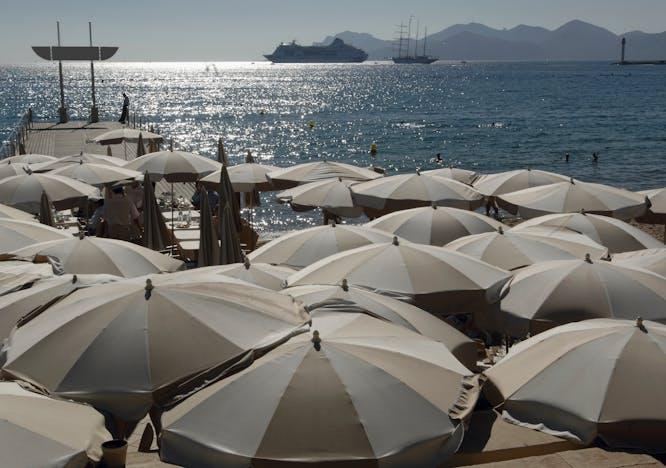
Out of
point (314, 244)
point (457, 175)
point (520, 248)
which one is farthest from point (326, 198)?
point (457, 175)

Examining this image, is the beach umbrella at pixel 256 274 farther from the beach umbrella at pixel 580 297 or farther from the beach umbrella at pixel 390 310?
the beach umbrella at pixel 580 297

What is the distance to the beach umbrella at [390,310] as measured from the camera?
6.99 meters

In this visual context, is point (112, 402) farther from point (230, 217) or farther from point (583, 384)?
point (230, 217)

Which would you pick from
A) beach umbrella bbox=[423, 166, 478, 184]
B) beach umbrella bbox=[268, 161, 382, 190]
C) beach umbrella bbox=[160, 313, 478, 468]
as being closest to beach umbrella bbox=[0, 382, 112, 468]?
beach umbrella bbox=[160, 313, 478, 468]

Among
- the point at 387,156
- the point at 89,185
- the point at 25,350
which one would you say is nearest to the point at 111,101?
the point at 387,156

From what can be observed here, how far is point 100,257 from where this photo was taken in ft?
31.3

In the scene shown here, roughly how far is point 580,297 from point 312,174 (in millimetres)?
8401

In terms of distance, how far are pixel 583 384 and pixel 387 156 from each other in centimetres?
5275

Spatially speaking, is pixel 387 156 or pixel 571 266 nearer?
pixel 571 266

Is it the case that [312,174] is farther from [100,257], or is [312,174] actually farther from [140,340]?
[140,340]

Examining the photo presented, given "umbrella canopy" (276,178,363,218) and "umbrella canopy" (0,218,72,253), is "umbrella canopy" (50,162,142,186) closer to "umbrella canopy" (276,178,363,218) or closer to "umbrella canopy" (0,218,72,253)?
"umbrella canopy" (276,178,363,218)

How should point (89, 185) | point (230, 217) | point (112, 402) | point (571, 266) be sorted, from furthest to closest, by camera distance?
point (89, 185) → point (230, 217) → point (571, 266) → point (112, 402)

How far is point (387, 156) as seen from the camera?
5838 cm

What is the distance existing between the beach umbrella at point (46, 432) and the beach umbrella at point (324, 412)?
0.46 meters
